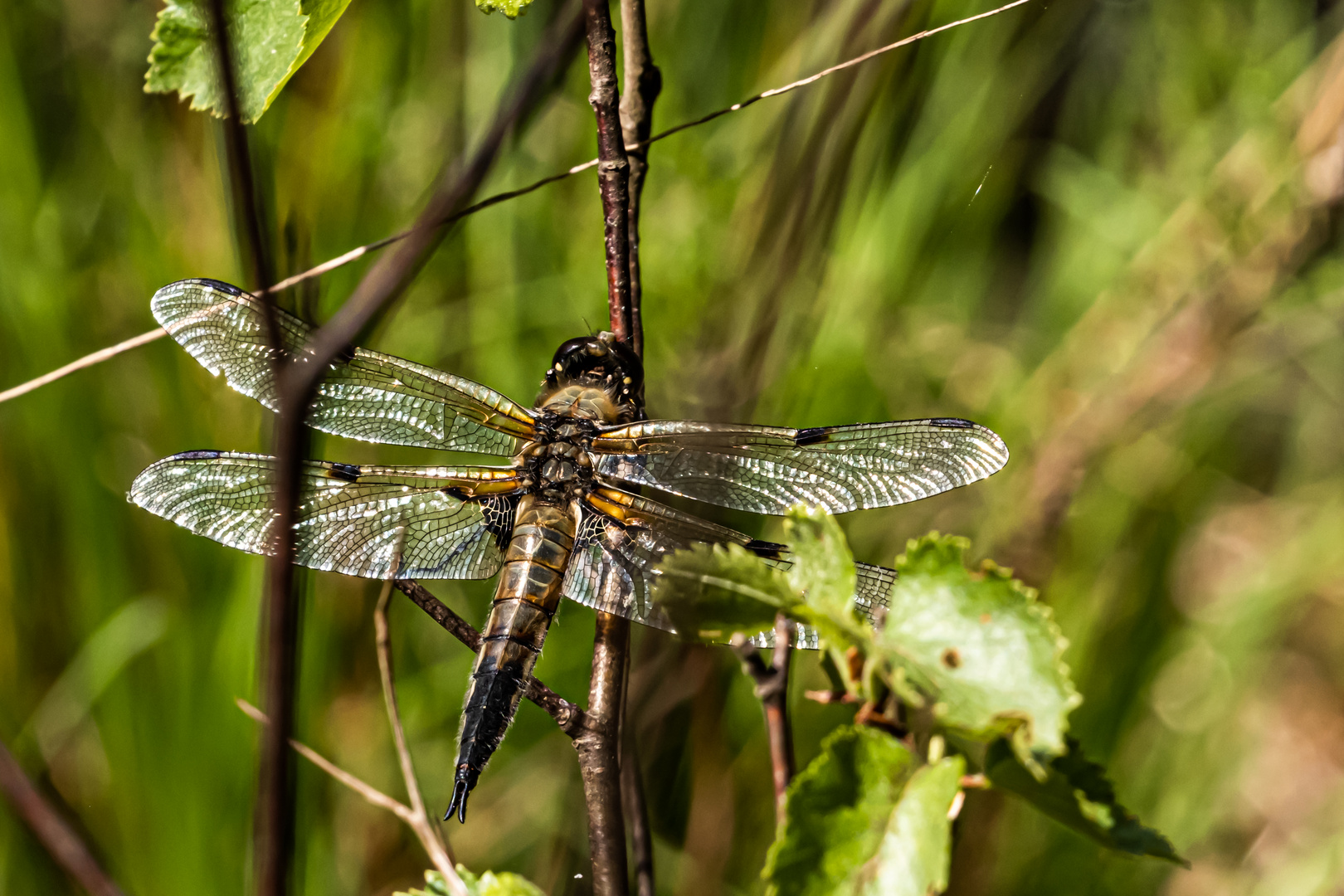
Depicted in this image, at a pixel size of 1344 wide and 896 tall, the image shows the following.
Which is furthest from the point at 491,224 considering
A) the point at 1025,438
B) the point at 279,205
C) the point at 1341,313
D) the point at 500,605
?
the point at 1341,313

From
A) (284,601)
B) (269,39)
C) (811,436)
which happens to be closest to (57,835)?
(284,601)

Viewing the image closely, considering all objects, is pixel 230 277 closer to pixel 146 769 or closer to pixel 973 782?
pixel 146 769

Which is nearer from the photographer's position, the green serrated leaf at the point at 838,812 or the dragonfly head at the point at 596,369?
Result: the green serrated leaf at the point at 838,812

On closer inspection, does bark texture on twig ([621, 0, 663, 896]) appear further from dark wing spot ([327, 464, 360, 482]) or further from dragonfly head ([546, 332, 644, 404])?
dark wing spot ([327, 464, 360, 482])

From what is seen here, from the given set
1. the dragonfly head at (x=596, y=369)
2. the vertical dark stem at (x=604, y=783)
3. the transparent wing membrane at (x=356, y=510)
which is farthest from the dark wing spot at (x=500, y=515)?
the vertical dark stem at (x=604, y=783)

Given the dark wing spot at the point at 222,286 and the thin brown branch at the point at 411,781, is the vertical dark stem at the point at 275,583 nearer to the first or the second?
the thin brown branch at the point at 411,781

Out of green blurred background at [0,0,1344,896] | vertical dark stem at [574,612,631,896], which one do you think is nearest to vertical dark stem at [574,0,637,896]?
vertical dark stem at [574,612,631,896]
